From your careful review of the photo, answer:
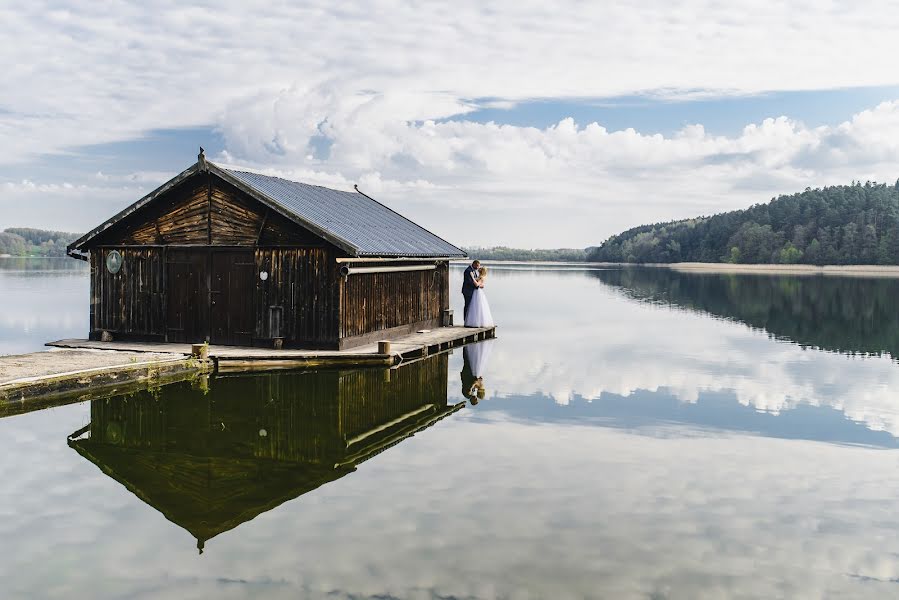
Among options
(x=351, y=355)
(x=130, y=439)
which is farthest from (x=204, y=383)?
(x=130, y=439)

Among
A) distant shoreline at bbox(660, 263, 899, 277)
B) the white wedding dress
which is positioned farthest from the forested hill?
the white wedding dress

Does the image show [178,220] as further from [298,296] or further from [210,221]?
[298,296]

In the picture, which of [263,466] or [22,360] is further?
[22,360]

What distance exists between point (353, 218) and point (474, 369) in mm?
6990

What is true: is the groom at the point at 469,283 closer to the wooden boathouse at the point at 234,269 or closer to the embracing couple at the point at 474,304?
the embracing couple at the point at 474,304

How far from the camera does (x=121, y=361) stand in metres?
19.9

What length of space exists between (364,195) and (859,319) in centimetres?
2685

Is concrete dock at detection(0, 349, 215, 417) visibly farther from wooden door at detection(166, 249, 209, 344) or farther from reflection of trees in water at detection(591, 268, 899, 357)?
reflection of trees in water at detection(591, 268, 899, 357)

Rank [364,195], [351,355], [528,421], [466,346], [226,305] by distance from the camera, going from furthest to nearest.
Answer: [364,195], [466,346], [226,305], [351,355], [528,421]

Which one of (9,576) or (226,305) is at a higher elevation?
(226,305)

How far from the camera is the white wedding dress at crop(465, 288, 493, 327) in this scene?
32.1 meters

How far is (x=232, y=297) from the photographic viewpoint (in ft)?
78.3

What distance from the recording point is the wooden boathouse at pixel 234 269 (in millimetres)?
23141

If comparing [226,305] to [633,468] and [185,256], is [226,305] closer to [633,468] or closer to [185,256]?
[185,256]
